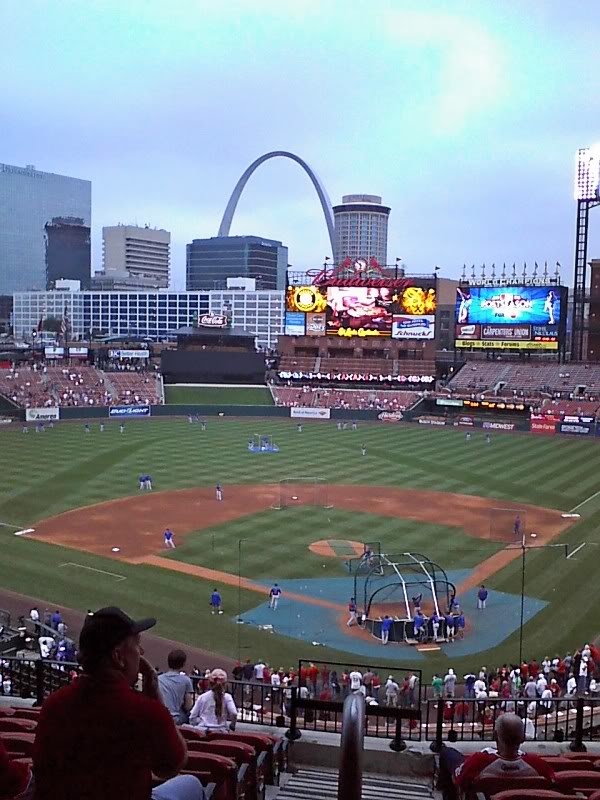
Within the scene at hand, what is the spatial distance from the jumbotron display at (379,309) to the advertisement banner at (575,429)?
2338 centimetres

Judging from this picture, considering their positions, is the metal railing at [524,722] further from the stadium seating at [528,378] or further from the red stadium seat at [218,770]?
the stadium seating at [528,378]

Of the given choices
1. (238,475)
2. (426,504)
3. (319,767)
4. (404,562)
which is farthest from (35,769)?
(238,475)

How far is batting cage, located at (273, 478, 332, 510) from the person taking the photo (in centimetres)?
3803

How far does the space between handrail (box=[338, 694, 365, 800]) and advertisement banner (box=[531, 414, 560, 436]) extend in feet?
219

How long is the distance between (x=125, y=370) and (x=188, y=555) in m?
65.4

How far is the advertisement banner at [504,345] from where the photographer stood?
262 ft

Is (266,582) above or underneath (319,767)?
underneath

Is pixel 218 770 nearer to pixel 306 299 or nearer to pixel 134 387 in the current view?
pixel 134 387

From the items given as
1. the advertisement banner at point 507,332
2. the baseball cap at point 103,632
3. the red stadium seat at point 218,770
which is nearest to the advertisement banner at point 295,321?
the advertisement banner at point 507,332

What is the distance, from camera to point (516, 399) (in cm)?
7612

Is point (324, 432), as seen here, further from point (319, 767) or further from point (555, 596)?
point (319, 767)

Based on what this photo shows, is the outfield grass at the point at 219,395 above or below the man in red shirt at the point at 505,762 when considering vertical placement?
below

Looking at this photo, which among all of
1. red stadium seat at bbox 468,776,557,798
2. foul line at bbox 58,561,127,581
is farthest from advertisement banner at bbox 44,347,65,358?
red stadium seat at bbox 468,776,557,798

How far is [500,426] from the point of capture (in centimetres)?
7062
